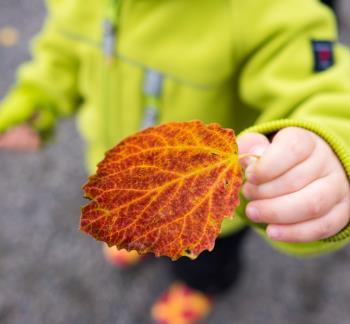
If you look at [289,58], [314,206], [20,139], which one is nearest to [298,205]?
[314,206]

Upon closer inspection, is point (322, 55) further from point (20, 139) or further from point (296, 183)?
point (20, 139)

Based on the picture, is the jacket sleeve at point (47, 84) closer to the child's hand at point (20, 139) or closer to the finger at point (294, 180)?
the child's hand at point (20, 139)

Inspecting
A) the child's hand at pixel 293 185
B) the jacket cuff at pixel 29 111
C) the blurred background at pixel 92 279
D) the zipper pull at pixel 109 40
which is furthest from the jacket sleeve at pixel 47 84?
the child's hand at pixel 293 185

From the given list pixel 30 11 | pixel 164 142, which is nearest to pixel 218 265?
pixel 164 142

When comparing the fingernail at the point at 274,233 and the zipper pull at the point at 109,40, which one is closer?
the fingernail at the point at 274,233

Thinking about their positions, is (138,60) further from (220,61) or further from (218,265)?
(218,265)
